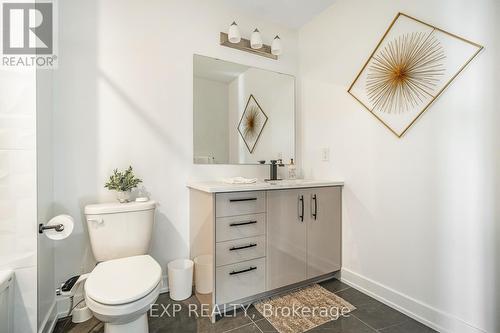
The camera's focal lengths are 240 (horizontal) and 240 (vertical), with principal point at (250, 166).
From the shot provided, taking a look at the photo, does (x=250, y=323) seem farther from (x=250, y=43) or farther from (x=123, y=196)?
(x=250, y=43)

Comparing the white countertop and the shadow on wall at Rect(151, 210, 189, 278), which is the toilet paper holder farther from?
the white countertop

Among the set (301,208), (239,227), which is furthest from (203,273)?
(301,208)

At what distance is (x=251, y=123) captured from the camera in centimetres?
239

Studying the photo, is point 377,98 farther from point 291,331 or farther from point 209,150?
point 291,331

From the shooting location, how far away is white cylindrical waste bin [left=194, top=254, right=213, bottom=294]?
163 centimetres

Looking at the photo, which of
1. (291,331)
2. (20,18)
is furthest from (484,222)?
(20,18)

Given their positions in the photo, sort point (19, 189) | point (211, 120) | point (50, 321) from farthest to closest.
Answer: point (211, 120) < point (50, 321) < point (19, 189)

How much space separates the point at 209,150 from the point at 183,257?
3.11ft

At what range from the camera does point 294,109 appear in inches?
104

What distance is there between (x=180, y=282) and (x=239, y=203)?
797 millimetres

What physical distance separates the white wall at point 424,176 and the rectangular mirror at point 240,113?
1.37 ft

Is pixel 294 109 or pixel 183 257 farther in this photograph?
pixel 294 109

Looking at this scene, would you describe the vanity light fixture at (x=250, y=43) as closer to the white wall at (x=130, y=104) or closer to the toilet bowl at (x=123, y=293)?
the white wall at (x=130, y=104)

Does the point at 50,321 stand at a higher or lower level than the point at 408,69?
lower
